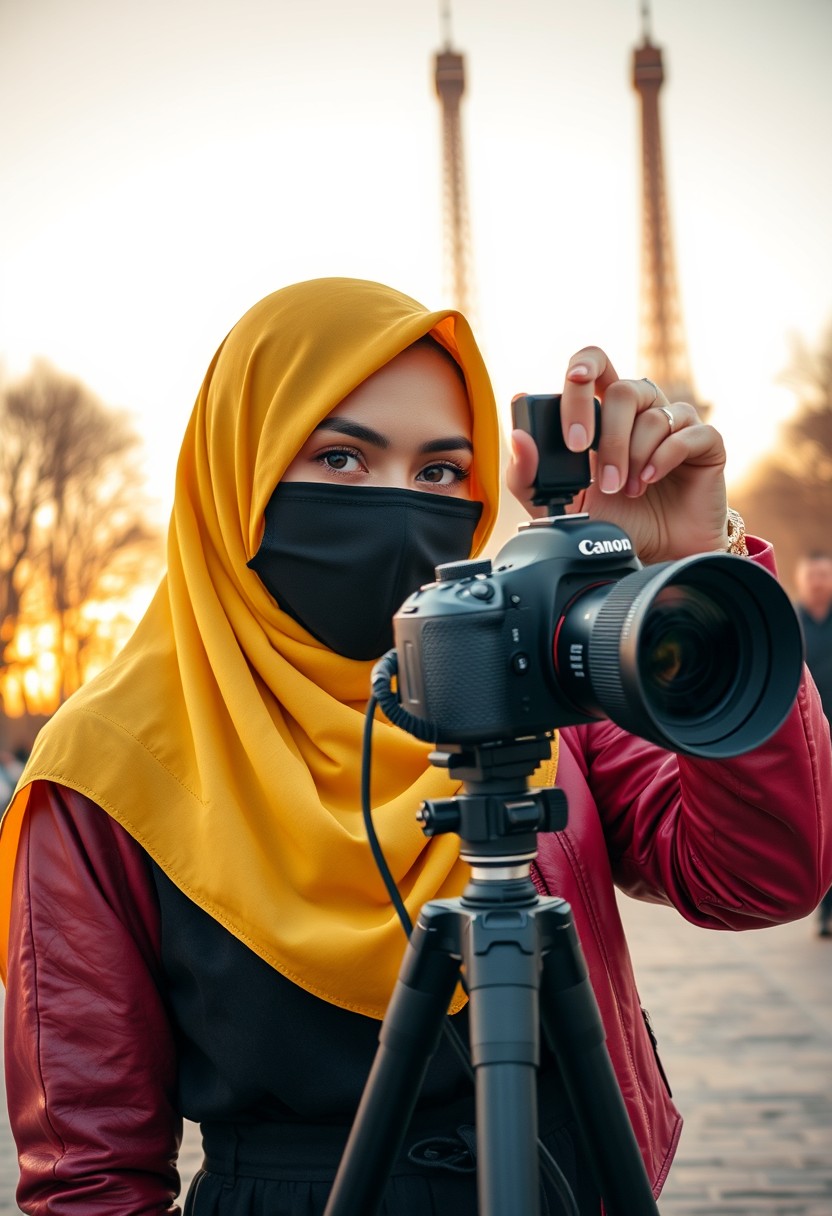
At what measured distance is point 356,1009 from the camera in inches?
71.7

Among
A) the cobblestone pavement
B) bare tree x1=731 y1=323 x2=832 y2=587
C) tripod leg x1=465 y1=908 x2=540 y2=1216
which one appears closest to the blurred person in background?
the cobblestone pavement

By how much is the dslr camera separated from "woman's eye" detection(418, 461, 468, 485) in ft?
2.36

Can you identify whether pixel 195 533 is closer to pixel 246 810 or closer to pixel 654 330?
pixel 246 810

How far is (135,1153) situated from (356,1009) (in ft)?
1.15

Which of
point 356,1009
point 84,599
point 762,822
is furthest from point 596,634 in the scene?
point 84,599

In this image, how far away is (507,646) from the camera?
1.42 m

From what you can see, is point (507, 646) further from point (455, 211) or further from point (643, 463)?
point (455, 211)

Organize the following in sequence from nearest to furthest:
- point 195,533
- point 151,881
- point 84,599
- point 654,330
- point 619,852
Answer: point 151,881 → point 619,852 → point 195,533 → point 84,599 → point 654,330

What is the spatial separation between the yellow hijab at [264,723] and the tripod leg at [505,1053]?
512mm

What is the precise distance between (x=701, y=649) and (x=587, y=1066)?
1.55 feet

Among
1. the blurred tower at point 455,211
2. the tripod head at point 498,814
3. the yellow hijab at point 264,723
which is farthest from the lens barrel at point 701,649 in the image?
the blurred tower at point 455,211

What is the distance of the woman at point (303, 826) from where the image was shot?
1780mm

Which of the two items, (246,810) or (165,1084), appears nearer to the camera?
(165,1084)

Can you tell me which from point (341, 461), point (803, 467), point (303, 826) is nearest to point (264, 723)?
point (303, 826)
